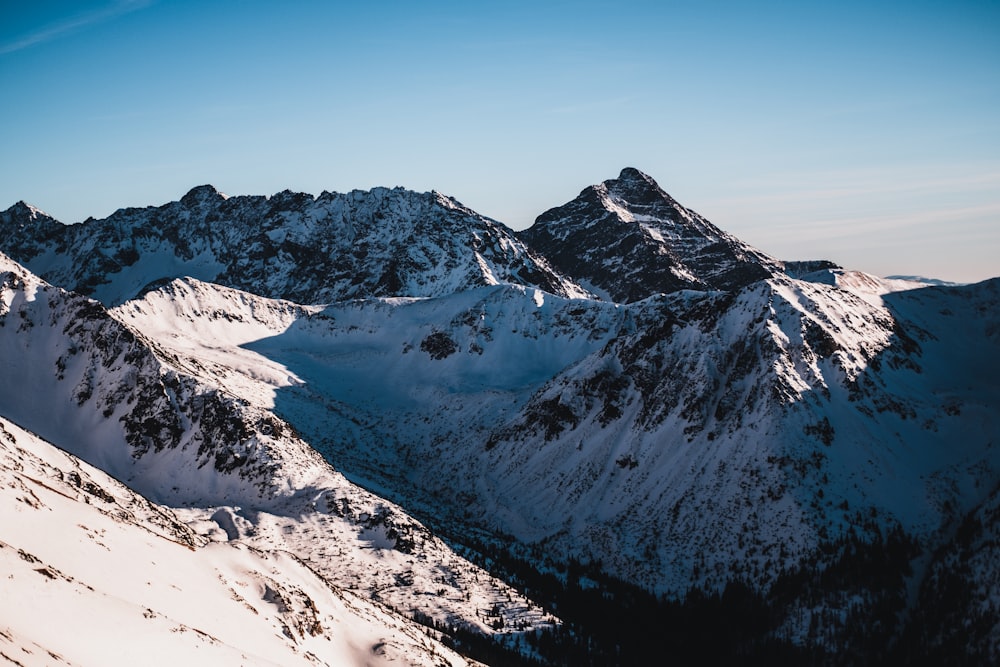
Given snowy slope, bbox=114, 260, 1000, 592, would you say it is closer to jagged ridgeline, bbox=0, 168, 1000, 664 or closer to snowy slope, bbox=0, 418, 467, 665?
jagged ridgeline, bbox=0, 168, 1000, 664

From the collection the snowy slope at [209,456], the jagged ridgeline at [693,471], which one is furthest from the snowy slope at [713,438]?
the snowy slope at [209,456]

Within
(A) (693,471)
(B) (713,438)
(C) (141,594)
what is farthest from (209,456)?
(B) (713,438)

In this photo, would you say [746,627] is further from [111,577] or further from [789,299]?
[111,577]

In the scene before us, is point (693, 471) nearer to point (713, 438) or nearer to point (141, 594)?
point (713, 438)

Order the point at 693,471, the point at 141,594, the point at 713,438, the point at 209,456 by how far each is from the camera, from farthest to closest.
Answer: the point at 713,438 → the point at 693,471 → the point at 209,456 → the point at 141,594

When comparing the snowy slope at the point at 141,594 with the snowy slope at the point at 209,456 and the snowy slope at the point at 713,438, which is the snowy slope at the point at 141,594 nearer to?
the snowy slope at the point at 209,456

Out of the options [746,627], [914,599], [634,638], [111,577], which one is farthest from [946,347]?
[111,577]

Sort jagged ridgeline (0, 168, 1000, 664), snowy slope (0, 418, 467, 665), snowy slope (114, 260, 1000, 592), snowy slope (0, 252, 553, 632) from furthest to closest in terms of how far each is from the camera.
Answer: snowy slope (114, 260, 1000, 592), snowy slope (0, 252, 553, 632), jagged ridgeline (0, 168, 1000, 664), snowy slope (0, 418, 467, 665)

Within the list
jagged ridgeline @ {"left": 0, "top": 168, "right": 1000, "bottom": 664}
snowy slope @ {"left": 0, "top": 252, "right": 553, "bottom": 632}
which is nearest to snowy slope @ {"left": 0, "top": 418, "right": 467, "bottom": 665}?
snowy slope @ {"left": 0, "top": 252, "right": 553, "bottom": 632}
